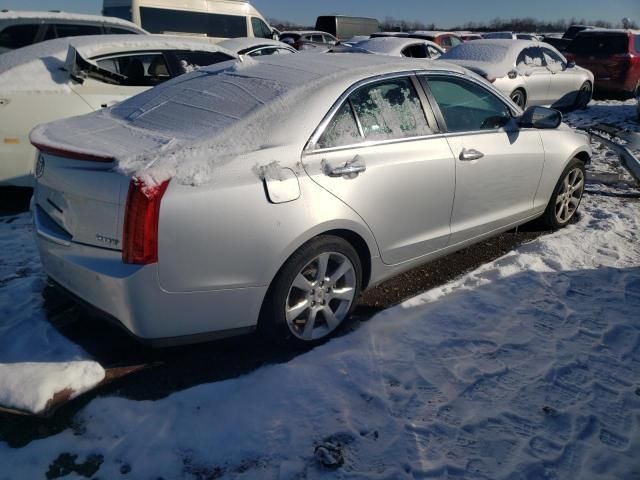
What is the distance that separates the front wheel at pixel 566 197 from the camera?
465 cm

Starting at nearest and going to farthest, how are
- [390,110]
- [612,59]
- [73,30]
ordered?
[390,110] < [73,30] < [612,59]

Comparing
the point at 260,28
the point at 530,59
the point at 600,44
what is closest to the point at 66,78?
the point at 530,59

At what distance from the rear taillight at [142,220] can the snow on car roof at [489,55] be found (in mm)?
7896

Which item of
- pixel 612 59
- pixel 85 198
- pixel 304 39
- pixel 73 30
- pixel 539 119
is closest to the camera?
pixel 85 198

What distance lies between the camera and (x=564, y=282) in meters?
3.80

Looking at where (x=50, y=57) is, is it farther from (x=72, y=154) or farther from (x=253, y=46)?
(x=253, y=46)

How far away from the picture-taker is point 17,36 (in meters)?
7.09

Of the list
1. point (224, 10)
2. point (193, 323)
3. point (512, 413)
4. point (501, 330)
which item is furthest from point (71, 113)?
point (224, 10)

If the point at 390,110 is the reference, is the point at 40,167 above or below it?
below

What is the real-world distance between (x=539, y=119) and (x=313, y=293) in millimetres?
2391

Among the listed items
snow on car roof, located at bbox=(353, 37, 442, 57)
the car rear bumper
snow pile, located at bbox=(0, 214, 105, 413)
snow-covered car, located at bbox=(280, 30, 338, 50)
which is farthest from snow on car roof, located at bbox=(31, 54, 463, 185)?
snow-covered car, located at bbox=(280, 30, 338, 50)

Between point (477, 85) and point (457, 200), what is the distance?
3.21ft

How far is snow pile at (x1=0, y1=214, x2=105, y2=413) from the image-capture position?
8.21 feet

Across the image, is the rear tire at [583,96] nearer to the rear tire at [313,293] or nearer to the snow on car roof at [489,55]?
the snow on car roof at [489,55]
